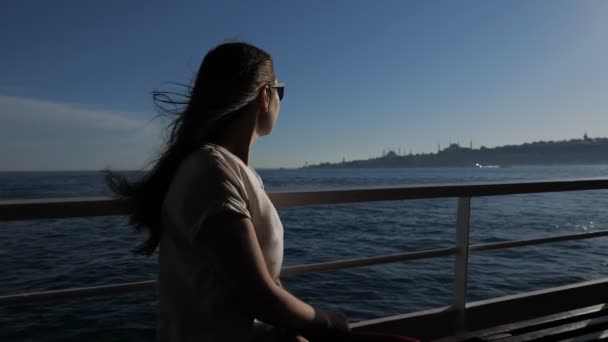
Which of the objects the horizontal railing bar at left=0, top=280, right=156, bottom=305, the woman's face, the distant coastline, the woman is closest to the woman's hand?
the woman

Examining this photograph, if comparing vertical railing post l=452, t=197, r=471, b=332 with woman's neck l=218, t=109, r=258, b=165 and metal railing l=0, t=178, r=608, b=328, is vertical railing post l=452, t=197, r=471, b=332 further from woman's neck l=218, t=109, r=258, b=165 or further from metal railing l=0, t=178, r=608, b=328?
woman's neck l=218, t=109, r=258, b=165

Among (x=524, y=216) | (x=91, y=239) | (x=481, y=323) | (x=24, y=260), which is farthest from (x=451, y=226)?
(x=481, y=323)

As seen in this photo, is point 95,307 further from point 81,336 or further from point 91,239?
point 91,239

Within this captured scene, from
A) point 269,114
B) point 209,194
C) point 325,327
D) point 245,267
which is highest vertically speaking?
point 269,114

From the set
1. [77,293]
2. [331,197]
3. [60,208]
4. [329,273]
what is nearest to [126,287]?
[77,293]

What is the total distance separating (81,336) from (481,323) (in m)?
5.66

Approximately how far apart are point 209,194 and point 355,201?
0.91m

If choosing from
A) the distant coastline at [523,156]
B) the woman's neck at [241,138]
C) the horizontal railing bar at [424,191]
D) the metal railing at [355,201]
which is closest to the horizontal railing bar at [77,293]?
the metal railing at [355,201]

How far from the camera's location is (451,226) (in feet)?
53.3

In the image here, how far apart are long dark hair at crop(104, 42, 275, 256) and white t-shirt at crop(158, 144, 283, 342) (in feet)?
0.19

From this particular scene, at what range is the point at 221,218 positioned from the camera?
69 cm

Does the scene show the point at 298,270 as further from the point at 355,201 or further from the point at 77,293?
the point at 77,293

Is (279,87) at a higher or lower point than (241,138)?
higher

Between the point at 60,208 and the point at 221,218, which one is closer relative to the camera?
the point at 221,218
